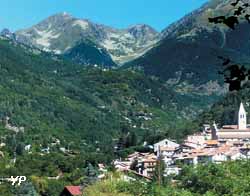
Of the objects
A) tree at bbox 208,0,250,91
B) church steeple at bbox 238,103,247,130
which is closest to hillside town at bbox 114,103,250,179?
church steeple at bbox 238,103,247,130

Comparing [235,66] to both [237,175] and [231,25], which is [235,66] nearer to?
[231,25]

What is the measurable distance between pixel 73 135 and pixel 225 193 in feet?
510

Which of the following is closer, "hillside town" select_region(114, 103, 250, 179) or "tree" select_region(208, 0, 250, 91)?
"tree" select_region(208, 0, 250, 91)

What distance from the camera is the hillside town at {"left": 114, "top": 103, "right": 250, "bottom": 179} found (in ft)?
279

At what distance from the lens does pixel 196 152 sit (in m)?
91.3

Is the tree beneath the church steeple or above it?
beneath

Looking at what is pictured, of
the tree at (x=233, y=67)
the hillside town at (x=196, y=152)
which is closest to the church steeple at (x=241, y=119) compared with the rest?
the hillside town at (x=196, y=152)

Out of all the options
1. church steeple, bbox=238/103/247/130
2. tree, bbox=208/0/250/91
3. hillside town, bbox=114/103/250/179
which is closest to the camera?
tree, bbox=208/0/250/91

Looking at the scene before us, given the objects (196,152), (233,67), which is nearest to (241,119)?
(196,152)

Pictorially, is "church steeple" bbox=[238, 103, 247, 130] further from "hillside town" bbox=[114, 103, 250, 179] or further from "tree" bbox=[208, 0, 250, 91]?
"tree" bbox=[208, 0, 250, 91]

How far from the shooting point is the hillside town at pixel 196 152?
8500 cm

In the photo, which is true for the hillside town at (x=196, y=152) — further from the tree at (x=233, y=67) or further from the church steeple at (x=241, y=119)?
the tree at (x=233, y=67)

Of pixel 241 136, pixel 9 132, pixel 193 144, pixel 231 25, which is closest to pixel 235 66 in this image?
pixel 231 25

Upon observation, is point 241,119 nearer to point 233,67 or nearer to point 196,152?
point 196,152
